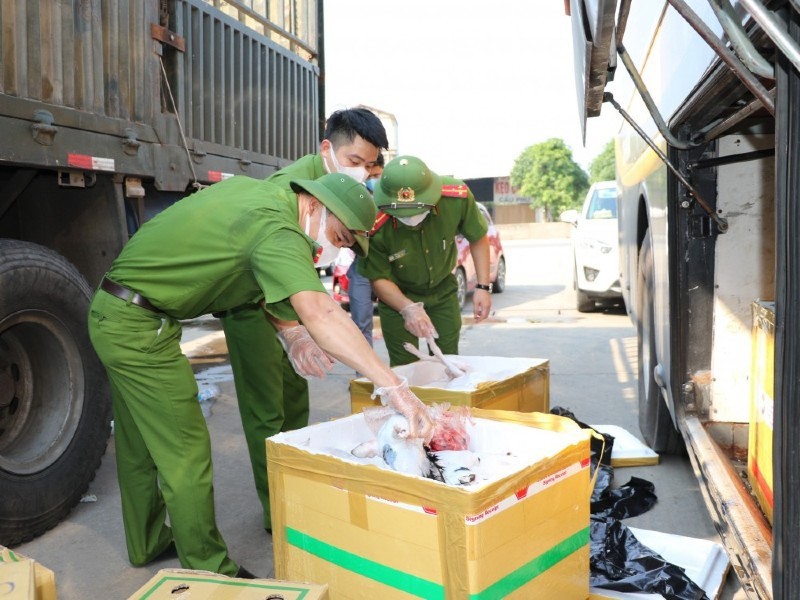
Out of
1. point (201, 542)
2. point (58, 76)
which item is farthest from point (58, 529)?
point (58, 76)

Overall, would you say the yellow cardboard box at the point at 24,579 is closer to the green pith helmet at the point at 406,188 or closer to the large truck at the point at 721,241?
the large truck at the point at 721,241

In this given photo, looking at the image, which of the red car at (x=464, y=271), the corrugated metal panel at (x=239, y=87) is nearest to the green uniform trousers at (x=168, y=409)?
the corrugated metal panel at (x=239, y=87)

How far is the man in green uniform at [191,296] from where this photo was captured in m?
2.43

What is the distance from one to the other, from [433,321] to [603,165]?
75.2 m

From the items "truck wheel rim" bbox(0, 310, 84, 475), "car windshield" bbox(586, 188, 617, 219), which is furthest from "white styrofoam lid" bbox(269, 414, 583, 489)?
"car windshield" bbox(586, 188, 617, 219)

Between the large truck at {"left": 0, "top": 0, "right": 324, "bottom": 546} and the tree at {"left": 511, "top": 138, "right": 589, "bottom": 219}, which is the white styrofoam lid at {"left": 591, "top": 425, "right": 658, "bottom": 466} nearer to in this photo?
the large truck at {"left": 0, "top": 0, "right": 324, "bottom": 546}

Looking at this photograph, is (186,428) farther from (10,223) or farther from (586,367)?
(586,367)

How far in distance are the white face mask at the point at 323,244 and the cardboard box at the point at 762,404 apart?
1.43m

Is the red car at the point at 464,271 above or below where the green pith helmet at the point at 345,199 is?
below

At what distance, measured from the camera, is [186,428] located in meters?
2.69

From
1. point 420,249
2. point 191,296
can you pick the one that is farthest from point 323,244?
point 420,249

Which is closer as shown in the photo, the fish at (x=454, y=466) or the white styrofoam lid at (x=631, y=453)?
the fish at (x=454, y=466)

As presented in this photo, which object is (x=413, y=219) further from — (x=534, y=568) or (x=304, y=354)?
(x=534, y=568)

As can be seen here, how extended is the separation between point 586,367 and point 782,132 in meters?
5.56
